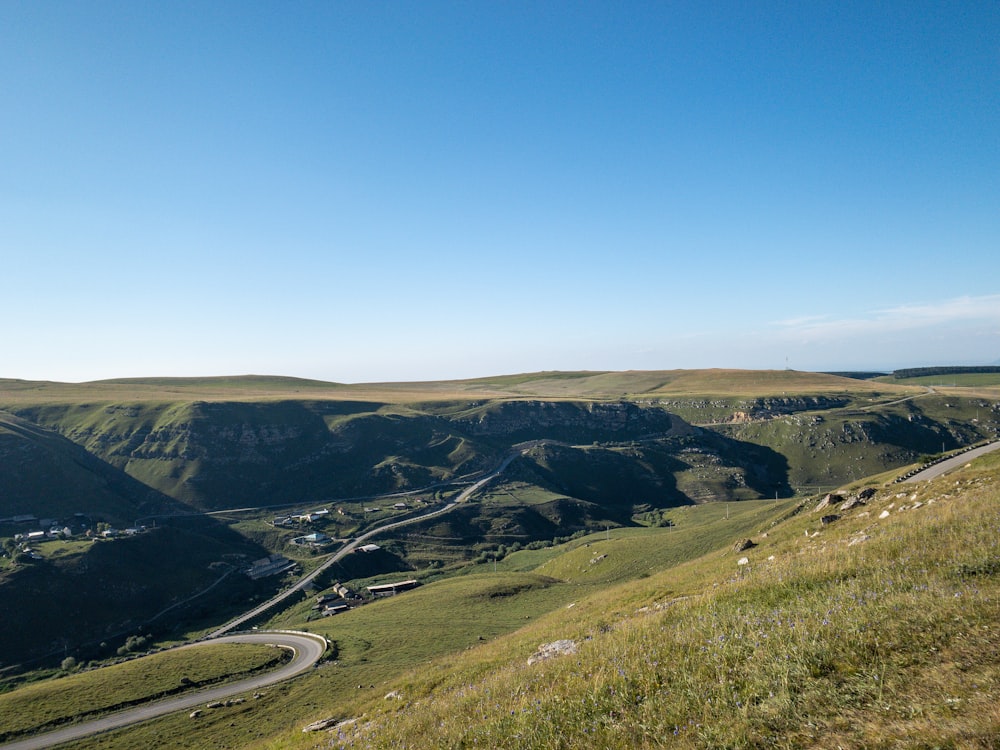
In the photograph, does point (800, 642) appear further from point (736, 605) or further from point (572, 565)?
point (572, 565)

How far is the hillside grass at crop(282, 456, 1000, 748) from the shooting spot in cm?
686

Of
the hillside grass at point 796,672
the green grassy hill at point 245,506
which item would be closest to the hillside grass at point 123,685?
the green grassy hill at point 245,506

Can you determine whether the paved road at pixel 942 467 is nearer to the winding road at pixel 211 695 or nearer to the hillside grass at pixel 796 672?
the hillside grass at pixel 796 672

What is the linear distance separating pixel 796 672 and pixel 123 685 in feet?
224

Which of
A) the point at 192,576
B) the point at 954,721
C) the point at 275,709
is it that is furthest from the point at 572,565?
the point at 954,721

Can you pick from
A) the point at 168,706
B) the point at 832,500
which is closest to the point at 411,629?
the point at 168,706

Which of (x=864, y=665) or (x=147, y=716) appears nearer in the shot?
(x=864, y=665)

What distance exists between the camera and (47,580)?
96188 millimetres

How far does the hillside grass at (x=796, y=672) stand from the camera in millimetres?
6855

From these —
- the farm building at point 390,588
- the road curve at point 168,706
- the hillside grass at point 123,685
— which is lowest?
the farm building at point 390,588

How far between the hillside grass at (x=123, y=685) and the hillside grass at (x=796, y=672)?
50.8 metres

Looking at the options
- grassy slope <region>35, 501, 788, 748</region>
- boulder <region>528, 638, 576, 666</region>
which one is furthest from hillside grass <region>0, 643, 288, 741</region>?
boulder <region>528, 638, 576, 666</region>

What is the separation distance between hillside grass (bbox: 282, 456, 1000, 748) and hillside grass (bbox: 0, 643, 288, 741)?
5079cm

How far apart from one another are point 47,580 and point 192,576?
24.6 m
